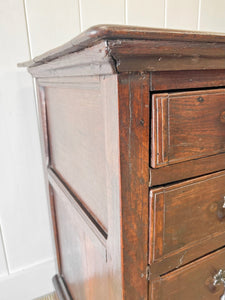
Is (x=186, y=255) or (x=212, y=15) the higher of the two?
(x=212, y=15)

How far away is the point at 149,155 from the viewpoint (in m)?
0.39

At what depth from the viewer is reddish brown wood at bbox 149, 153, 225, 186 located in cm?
40

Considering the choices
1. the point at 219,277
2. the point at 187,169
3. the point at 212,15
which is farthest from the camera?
the point at 212,15

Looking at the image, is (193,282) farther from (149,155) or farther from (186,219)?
(149,155)

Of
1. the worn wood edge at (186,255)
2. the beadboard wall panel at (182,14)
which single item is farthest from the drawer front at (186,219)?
the beadboard wall panel at (182,14)

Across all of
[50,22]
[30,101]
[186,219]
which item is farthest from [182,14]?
[186,219]

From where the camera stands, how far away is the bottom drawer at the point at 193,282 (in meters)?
0.47

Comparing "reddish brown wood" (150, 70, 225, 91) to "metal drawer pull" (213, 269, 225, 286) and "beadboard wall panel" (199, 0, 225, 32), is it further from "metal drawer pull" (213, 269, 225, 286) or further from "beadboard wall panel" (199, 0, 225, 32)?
"beadboard wall panel" (199, 0, 225, 32)

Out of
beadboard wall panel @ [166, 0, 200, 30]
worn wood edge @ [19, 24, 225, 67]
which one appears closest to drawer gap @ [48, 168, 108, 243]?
worn wood edge @ [19, 24, 225, 67]

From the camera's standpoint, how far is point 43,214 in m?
0.99

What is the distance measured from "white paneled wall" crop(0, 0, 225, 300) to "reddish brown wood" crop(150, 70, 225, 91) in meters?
0.61

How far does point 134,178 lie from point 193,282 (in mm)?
292

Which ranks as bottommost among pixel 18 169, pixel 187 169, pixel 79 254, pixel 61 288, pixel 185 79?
pixel 61 288

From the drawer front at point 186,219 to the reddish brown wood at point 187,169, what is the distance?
0.01 m
